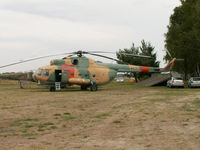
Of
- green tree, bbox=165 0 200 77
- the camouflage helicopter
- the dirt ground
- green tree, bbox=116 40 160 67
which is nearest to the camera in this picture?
the dirt ground

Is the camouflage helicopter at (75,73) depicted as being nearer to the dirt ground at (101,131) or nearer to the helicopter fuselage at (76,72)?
the helicopter fuselage at (76,72)

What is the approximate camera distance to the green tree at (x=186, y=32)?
32.5 m

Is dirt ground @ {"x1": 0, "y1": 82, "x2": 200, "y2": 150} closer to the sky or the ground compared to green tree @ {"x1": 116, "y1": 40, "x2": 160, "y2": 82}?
closer to the ground

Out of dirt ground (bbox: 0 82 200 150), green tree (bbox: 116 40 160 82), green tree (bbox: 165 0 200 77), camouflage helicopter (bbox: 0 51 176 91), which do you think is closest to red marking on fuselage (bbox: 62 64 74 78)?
camouflage helicopter (bbox: 0 51 176 91)

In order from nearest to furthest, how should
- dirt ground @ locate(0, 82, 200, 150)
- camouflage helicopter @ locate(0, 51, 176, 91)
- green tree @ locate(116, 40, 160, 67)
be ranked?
dirt ground @ locate(0, 82, 200, 150) → camouflage helicopter @ locate(0, 51, 176, 91) → green tree @ locate(116, 40, 160, 67)

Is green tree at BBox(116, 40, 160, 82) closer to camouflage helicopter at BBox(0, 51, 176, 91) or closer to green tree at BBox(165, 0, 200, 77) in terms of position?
green tree at BBox(165, 0, 200, 77)

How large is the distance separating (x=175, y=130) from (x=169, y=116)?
232 centimetres

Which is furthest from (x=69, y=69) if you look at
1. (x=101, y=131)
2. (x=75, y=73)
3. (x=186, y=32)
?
(x=101, y=131)

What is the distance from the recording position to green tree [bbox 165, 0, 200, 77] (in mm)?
32500

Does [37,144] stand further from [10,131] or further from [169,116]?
[169,116]

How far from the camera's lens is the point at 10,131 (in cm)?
717

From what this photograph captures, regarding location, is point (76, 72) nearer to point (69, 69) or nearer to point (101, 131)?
point (69, 69)

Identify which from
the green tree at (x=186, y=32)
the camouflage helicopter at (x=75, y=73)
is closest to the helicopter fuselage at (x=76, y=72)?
the camouflage helicopter at (x=75, y=73)

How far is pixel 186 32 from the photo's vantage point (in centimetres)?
3375
